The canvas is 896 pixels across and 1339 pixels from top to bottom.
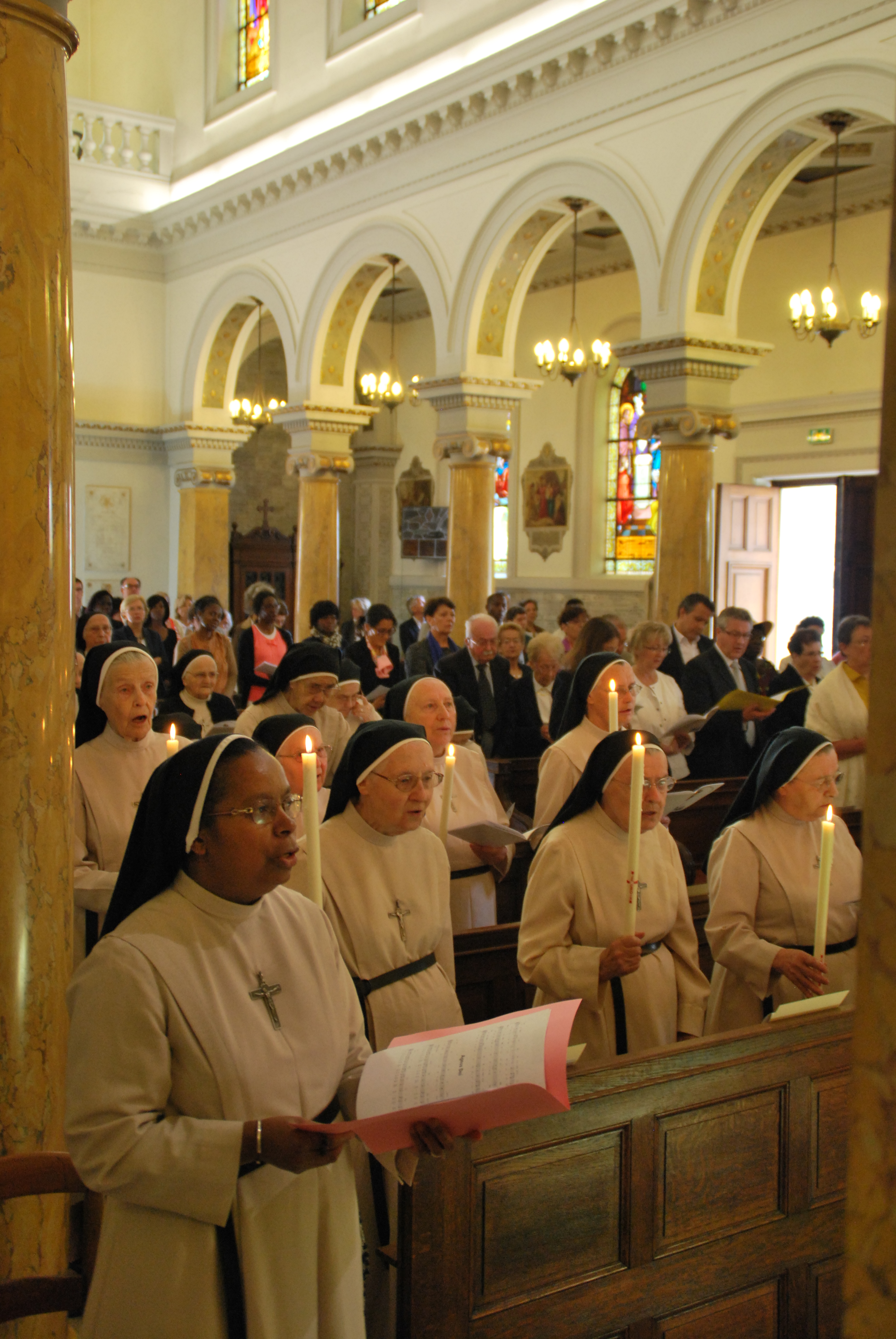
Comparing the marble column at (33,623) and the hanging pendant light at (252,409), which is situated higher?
the hanging pendant light at (252,409)

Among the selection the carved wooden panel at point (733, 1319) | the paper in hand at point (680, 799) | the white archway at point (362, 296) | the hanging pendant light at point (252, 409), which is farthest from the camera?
the hanging pendant light at point (252, 409)

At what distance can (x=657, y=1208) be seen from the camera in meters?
2.58

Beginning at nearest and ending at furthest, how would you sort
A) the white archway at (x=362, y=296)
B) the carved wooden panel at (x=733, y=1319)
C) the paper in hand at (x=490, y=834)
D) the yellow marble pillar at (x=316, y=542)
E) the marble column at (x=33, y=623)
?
the carved wooden panel at (x=733, y=1319) < the marble column at (x=33, y=623) < the paper in hand at (x=490, y=834) < the white archway at (x=362, y=296) < the yellow marble pillar at (x=316, y=542)

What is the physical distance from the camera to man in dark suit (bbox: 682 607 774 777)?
6801mm

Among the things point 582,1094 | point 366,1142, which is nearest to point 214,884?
point 366,1142

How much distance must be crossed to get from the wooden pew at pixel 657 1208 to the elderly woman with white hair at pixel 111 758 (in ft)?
6.36

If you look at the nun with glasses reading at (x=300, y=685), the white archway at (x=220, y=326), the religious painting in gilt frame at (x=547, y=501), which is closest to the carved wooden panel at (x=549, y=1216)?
the nun with glasses reading at (x=300, y=685)

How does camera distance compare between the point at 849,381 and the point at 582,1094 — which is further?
the point at 849,381

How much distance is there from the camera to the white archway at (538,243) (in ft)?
33.1

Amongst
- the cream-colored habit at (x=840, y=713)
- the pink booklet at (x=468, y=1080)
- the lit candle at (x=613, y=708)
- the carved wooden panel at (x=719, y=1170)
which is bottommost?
the carved wooden panel at (x=719, y=1170)

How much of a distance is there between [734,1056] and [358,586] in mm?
19605

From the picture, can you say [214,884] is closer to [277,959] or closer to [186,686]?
[277,959]

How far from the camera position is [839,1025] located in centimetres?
295

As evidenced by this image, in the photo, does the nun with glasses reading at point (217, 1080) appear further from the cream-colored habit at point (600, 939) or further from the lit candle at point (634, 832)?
the cream-colored habit at point (600, 939)
